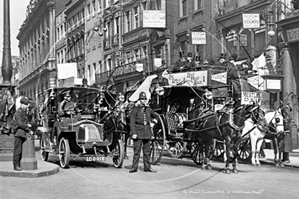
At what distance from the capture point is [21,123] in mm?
7613

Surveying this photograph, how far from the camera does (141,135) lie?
6848mm

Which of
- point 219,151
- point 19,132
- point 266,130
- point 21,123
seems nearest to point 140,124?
point 21,123

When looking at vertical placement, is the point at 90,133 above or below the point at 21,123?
below

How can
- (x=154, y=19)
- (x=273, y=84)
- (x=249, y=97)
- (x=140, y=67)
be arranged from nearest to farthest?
(x=273, y=84) → (x=249, y=97) → (x=154, y=19) → (x=140, y=67)

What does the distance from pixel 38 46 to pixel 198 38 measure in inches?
46.2

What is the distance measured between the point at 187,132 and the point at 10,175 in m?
3.04

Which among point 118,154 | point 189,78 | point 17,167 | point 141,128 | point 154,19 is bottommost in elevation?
point 17,167

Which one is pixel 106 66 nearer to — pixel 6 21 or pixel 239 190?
pixel 6 21

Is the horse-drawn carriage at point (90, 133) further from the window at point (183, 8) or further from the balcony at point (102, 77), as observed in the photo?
the window at point (183, 8)

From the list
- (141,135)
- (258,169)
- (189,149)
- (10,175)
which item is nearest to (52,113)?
(10,175)

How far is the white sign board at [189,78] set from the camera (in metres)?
2.14

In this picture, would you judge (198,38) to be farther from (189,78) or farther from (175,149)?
(175,149)

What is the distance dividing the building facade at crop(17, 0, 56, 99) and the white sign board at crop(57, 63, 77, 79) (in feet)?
0.22

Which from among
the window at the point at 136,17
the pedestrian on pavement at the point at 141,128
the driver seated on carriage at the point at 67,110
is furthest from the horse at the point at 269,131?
the driver seated on carriage at the point at 67,110
